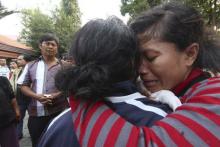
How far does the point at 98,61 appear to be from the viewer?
4.58ft

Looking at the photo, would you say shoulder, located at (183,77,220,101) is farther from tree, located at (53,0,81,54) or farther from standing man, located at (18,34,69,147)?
tree, located at (53,0,81,54)

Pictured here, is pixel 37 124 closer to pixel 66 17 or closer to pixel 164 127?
pixel 164 127

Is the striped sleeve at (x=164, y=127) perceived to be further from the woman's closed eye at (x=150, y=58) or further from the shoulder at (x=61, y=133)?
the woman's closed eye at (x=150, y=58)

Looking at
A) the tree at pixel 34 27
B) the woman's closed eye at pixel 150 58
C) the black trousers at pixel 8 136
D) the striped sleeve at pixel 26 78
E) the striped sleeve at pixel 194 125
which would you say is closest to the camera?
the striped sleeve at pixel 194 125

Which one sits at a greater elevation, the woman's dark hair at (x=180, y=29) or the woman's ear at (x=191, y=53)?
the woman's dark hair at (x=180, y=29)

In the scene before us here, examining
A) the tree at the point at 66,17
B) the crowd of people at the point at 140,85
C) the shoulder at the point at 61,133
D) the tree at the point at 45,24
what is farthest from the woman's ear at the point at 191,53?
the tree at the point at 45,24

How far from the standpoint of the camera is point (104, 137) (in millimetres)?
1309

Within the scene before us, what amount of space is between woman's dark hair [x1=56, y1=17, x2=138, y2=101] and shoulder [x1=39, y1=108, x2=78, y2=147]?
0.12 meters

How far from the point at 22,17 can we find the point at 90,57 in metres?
39.4

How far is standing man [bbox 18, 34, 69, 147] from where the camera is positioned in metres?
5.03

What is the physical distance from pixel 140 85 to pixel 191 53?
284 mm

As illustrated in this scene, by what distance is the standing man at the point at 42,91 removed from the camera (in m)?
5.03

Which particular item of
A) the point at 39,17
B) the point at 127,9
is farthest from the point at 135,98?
the point at 39,17

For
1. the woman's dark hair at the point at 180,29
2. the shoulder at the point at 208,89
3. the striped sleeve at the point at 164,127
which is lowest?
the striped sleeve at the point at 164,127
